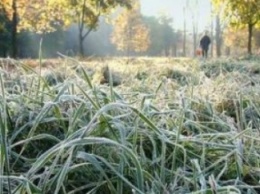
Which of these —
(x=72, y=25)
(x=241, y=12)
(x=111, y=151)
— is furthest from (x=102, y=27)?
(x=111, y=151)

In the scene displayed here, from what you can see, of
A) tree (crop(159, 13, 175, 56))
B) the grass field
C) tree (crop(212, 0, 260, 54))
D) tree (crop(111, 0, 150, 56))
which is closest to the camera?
the grass field

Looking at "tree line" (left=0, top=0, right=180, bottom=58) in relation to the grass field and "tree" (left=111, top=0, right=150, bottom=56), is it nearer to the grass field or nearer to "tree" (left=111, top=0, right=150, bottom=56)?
"tree" (left=111, top=0, right=150, bottom=56)

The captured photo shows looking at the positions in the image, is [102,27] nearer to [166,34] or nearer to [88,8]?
[166,34]

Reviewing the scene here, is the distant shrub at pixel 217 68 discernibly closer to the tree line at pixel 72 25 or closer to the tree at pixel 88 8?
the tree line at pixel 72 25

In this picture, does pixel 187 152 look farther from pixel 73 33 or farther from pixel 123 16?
pixel 73 33

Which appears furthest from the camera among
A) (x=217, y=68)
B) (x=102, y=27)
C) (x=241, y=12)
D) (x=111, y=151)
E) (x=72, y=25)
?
(x=102, y=27)

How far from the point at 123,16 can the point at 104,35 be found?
11.6m

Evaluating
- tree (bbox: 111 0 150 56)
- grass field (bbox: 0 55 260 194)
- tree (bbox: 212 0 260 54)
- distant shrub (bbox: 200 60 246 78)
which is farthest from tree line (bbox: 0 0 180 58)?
tree (bbox: 212 0 260 54)

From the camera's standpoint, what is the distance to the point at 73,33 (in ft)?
146

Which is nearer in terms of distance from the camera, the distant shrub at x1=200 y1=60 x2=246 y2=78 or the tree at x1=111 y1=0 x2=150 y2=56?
the distant shrub at x1=200 y1=60 x2=246 y2=78

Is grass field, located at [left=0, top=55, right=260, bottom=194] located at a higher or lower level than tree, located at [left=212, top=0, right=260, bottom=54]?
lower

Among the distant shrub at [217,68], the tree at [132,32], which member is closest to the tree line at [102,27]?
the tree at [132,32]

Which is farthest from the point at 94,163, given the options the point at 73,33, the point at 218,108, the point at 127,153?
the point at 73,33

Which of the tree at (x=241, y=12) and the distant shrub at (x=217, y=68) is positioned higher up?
the tree at (x=241, y=12)
